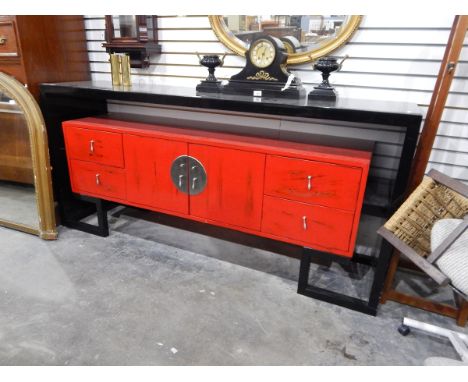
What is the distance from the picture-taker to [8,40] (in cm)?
232

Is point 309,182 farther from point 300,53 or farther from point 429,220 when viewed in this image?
point 300,53

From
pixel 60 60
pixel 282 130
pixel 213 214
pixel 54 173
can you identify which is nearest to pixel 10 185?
pixel 54 173

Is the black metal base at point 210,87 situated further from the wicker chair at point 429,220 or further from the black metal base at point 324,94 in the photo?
the wicker chair at point 429,220

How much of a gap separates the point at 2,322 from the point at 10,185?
1456 mm

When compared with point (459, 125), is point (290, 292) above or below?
below

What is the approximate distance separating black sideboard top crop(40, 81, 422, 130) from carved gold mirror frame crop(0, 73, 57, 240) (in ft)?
0.83

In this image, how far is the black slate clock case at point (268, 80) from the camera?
200 cm

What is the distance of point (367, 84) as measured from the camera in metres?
2.17

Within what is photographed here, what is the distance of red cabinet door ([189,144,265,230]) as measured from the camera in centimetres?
193

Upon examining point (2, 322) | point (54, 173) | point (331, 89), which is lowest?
point (2, 322)

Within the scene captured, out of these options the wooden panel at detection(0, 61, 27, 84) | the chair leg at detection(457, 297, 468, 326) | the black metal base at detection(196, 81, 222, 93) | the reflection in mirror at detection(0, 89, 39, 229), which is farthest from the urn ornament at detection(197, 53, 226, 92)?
the chair leg at detection(457, 297, 468, 326)

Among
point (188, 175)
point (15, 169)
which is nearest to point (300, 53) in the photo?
point (188, 175)


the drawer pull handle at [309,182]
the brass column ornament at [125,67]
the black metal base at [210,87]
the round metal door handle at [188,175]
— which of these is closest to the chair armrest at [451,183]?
the drawer pull handle at [309,182]

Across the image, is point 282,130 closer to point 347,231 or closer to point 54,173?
point 347,231
